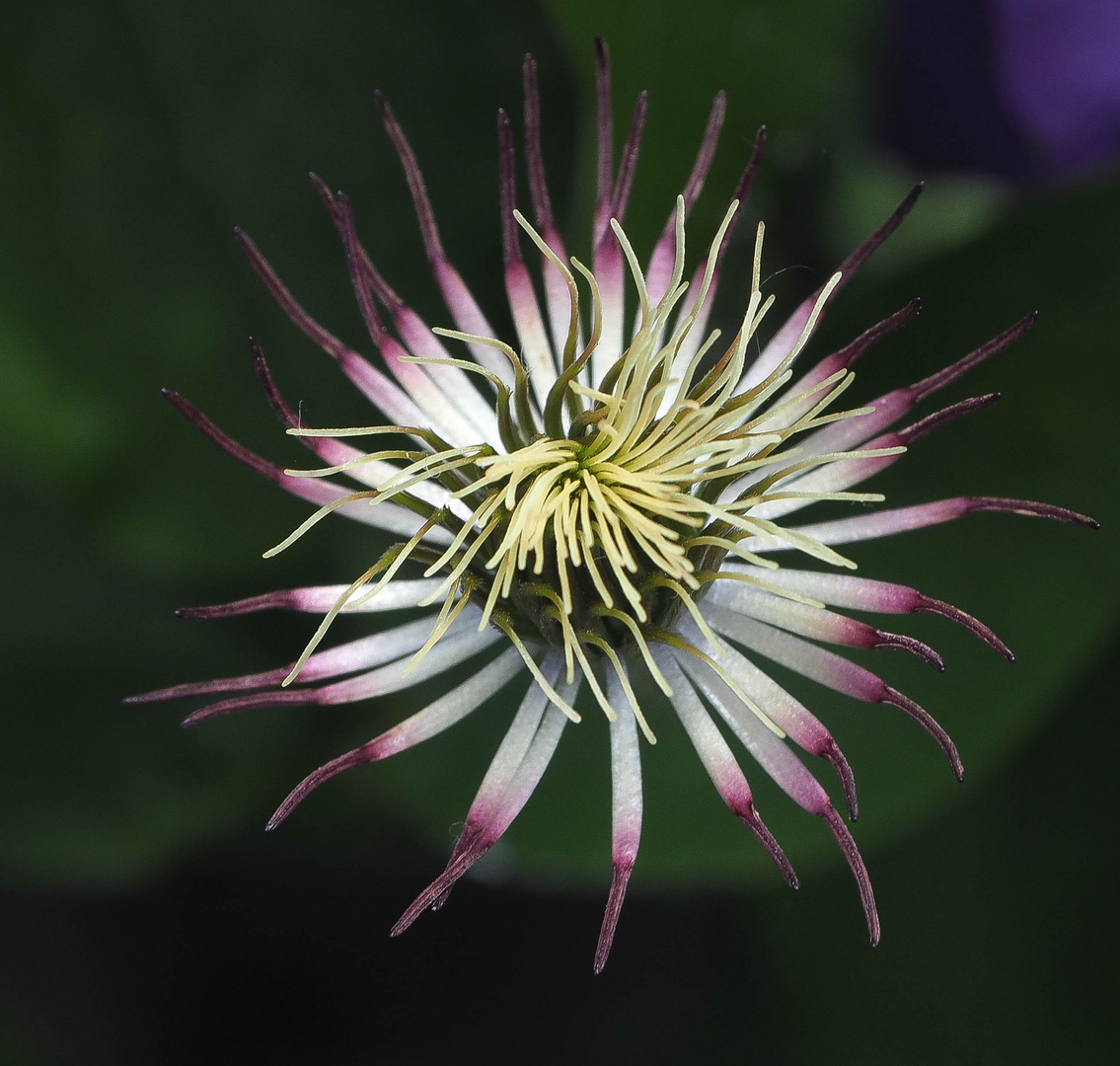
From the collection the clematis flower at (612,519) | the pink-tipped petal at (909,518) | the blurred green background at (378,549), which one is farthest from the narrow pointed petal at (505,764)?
the blurred green background at (378,549)

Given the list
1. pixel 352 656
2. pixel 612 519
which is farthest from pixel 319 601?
pixel 612 519

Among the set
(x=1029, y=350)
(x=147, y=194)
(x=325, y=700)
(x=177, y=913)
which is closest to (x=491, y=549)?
(x=325, y=700)

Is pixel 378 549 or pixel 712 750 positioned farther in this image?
pixel 378 549

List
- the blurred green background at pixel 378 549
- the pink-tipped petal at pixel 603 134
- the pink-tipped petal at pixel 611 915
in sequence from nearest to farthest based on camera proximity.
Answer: the pink-tipped petal at pixel 611 915
the pink-tipped petal at pixel 603 134
the blurred green background at pixel 378 549

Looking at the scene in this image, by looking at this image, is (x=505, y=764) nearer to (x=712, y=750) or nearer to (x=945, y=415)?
(x=712, y=750)

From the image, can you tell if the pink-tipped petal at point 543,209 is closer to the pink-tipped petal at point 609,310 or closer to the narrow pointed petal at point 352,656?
the pink-tipped petal at point 609,310

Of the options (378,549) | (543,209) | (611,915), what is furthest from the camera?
(378,549)

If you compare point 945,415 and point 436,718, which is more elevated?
point 945,415
